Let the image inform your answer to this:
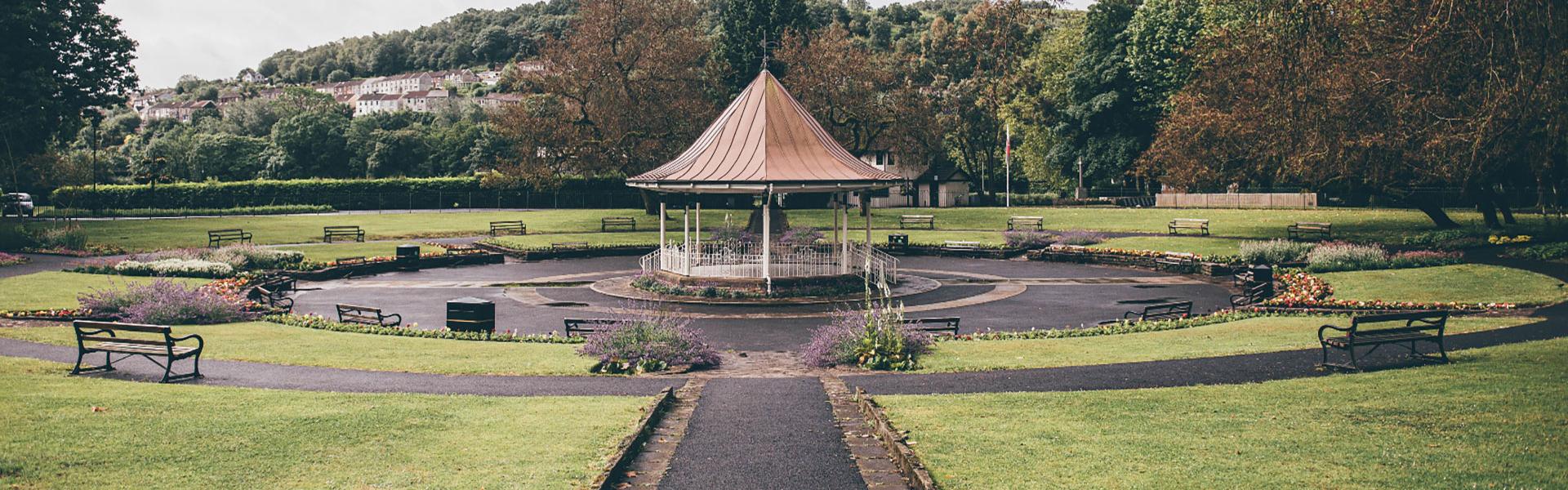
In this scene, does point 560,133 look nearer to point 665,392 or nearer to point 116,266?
point 116,266

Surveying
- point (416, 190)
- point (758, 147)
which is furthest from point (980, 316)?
point (416, 190)

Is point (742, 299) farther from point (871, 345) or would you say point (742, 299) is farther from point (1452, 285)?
point (1452, 285)

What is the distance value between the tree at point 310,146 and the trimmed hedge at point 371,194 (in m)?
23.4

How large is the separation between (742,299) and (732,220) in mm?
38769

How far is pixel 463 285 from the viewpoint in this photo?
33.5m

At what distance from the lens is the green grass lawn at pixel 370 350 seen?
57.6 ft

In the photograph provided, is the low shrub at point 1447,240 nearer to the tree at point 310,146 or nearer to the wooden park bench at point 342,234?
the wooden park bench at point 342,234

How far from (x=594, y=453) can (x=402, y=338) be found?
1160cm

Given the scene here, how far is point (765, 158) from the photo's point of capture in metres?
31.5

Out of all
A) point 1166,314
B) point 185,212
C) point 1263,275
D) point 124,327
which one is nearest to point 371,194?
point 185,212

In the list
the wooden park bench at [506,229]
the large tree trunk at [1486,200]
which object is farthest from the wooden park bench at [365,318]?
the large tree trunk at [1486,200]

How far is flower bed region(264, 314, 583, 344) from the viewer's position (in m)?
21.6

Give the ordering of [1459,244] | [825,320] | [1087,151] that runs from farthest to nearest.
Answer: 1. [1087,151]
2. [1459,244]
3. [825,320]

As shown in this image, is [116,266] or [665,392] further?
[116,266]
